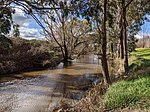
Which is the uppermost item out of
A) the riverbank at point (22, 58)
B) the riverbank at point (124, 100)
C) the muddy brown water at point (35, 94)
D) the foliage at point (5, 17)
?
the foliage at point (5, 17)

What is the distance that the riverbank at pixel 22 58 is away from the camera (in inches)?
1092

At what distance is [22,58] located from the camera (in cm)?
3112

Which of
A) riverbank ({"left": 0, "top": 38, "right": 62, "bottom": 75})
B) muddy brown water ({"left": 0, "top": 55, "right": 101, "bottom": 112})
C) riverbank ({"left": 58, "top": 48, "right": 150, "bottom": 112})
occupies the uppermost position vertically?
riverbank ({"left": 0, "top": 38, "right": 62, "bottom": 75})

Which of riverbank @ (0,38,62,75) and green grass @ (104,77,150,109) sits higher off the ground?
riverbank @ (0,38,62,75)

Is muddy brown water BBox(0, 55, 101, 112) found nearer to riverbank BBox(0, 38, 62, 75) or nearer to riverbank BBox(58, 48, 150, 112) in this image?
riverbank BBox(58, 48, 150, 112)

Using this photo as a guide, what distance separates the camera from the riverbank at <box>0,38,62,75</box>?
27.7 m

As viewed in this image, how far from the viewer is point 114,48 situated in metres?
49.2

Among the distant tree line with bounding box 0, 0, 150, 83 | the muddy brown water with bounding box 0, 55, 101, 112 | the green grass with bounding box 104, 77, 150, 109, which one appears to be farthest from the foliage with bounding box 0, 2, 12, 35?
the green grass with bounding box 104, 77, 150, 109

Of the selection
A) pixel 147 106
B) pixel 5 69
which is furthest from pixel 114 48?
pixel 147 106

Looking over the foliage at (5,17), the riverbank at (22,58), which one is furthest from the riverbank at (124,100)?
the riverbank at (22,58)

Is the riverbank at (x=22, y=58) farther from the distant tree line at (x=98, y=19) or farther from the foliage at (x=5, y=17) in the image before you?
the foliage at (x=5, y=17)

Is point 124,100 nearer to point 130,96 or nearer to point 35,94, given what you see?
point 130,96

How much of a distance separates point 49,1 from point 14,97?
19.2 feet

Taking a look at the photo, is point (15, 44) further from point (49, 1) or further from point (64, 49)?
point (49, 1)
